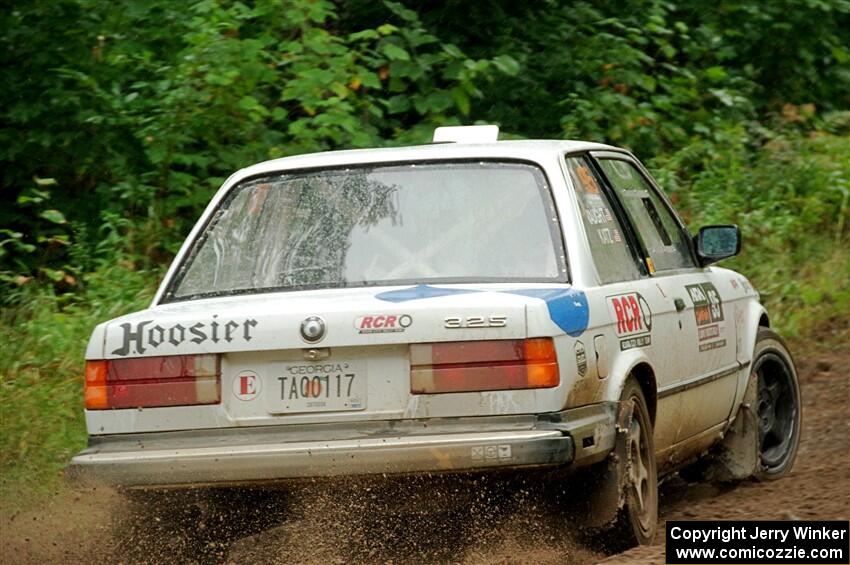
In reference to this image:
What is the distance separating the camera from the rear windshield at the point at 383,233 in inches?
200


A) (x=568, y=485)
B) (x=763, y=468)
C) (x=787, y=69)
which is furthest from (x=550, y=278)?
(x=787, y=69)

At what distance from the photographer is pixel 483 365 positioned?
4.62 metres

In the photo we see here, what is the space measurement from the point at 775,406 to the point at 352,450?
3.55 m

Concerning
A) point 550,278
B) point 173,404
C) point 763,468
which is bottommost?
point 763,468

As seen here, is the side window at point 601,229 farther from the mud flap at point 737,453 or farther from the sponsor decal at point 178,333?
the mud flap at point 737,453

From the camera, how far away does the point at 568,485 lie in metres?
4.95

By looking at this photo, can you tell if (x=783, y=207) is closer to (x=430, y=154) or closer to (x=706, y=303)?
(x=706, y=303)

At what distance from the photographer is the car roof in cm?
541

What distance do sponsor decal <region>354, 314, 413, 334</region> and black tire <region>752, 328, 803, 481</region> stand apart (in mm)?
2933

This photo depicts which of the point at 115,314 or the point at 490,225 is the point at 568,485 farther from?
the point at 115,314

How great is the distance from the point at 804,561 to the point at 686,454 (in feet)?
5.41

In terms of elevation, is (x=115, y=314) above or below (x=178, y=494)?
below

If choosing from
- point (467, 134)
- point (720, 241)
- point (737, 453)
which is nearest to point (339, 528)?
point (467, 134)

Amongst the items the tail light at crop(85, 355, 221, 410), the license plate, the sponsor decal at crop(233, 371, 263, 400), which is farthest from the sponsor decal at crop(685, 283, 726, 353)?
the tail light at crop(85, 355, 221, 410)
